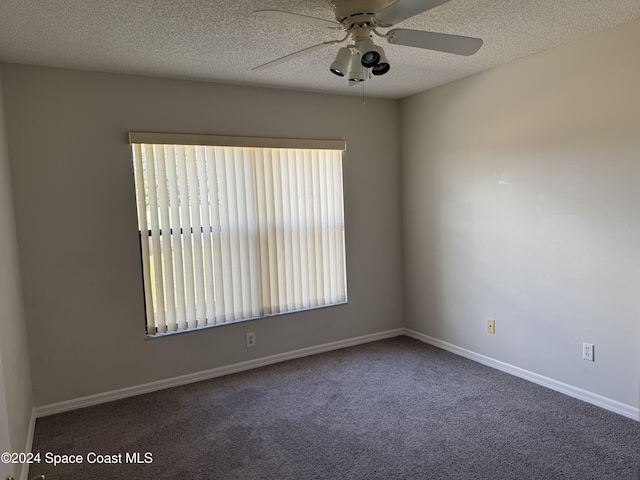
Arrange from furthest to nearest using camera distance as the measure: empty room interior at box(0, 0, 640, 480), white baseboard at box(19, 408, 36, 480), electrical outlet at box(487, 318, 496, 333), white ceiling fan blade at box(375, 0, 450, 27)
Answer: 1. electrical outlet at box(487, 318, 496, 333)
2. empty room interior at box(0, 0, 640, 480)
3. white baseboard at box(19, 408, 36, 480)
4. white ceiling fan blade at box(375, 0, 450, 27)

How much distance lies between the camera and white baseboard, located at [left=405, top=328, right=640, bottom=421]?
8.67 feet

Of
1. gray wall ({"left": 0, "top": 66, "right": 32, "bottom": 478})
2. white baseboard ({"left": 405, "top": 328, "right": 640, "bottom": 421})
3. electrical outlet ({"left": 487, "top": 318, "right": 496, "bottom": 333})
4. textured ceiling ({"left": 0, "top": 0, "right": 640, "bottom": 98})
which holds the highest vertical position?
textured ceiling ({"left": 0, "top": 0, "right": 640, "bottom": 98})

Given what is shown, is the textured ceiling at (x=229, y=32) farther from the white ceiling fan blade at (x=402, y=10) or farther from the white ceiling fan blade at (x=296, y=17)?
the white ceiling fan blade at (x=402, y=10)

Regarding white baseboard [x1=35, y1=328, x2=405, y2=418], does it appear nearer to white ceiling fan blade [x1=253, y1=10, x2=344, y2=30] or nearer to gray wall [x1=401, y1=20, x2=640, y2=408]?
gray wall [x1=401, y1=20, x2=640, y2=408]

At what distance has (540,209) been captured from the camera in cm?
304

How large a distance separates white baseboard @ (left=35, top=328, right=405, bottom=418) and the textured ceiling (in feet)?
7.55

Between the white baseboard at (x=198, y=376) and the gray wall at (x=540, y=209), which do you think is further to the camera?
the white baseboard at (x=198, y=376)

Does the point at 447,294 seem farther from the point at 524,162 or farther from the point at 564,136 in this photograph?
the point at 564,136

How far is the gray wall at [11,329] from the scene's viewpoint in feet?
6.67

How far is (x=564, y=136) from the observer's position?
9.36ft

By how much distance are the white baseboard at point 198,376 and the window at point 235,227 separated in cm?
39

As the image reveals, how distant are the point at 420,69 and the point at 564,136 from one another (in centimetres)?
113

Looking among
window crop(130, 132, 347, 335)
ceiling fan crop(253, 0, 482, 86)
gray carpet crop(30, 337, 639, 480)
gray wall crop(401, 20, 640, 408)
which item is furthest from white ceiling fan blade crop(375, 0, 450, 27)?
gray carpet crop(30, 337, 639, 480)

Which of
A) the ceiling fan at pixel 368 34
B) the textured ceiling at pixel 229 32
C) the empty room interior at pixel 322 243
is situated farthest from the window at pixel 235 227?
the ceiling fan at pixel 368 34
